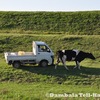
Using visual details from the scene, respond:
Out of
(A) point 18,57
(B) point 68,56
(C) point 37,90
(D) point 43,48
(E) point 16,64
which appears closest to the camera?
(C) point 37,90

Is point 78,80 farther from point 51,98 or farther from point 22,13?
point 22,13

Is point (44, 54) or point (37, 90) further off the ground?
point (44, 54)

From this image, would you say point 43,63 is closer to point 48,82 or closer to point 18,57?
point 18,57

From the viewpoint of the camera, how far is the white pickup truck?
31.4 meters

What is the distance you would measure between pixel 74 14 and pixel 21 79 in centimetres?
3062

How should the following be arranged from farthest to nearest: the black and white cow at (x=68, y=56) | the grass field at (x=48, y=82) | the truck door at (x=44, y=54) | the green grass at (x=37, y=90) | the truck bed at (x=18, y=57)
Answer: the truck door at (x=44, y=54) < the black and white cow at (x=68, y=56) < the truck bed at (x=18, y=57) < the grass field at (x=48, y=82) < the green grass at (x=37, y=90)

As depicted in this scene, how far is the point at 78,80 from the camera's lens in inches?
1125

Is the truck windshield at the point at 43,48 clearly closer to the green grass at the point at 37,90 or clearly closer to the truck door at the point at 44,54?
the truck door at the point at 44,54

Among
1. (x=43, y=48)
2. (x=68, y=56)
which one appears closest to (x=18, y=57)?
(x=43, y=48)

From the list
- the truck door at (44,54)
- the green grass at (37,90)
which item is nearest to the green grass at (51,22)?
the truck door at (44,54)

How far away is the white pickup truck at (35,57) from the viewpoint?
31.4m

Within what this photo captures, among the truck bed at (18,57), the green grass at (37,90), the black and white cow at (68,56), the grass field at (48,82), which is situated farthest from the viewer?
the black and white cow at (68,56)

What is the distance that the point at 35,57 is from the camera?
32.2m

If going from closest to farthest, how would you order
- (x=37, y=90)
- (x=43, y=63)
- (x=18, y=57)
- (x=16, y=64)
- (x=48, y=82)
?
(x=37, y=90)
(x=48, y=82)
(x=16, y=64)
(x=18, y=57)
(x=43, y=63)
